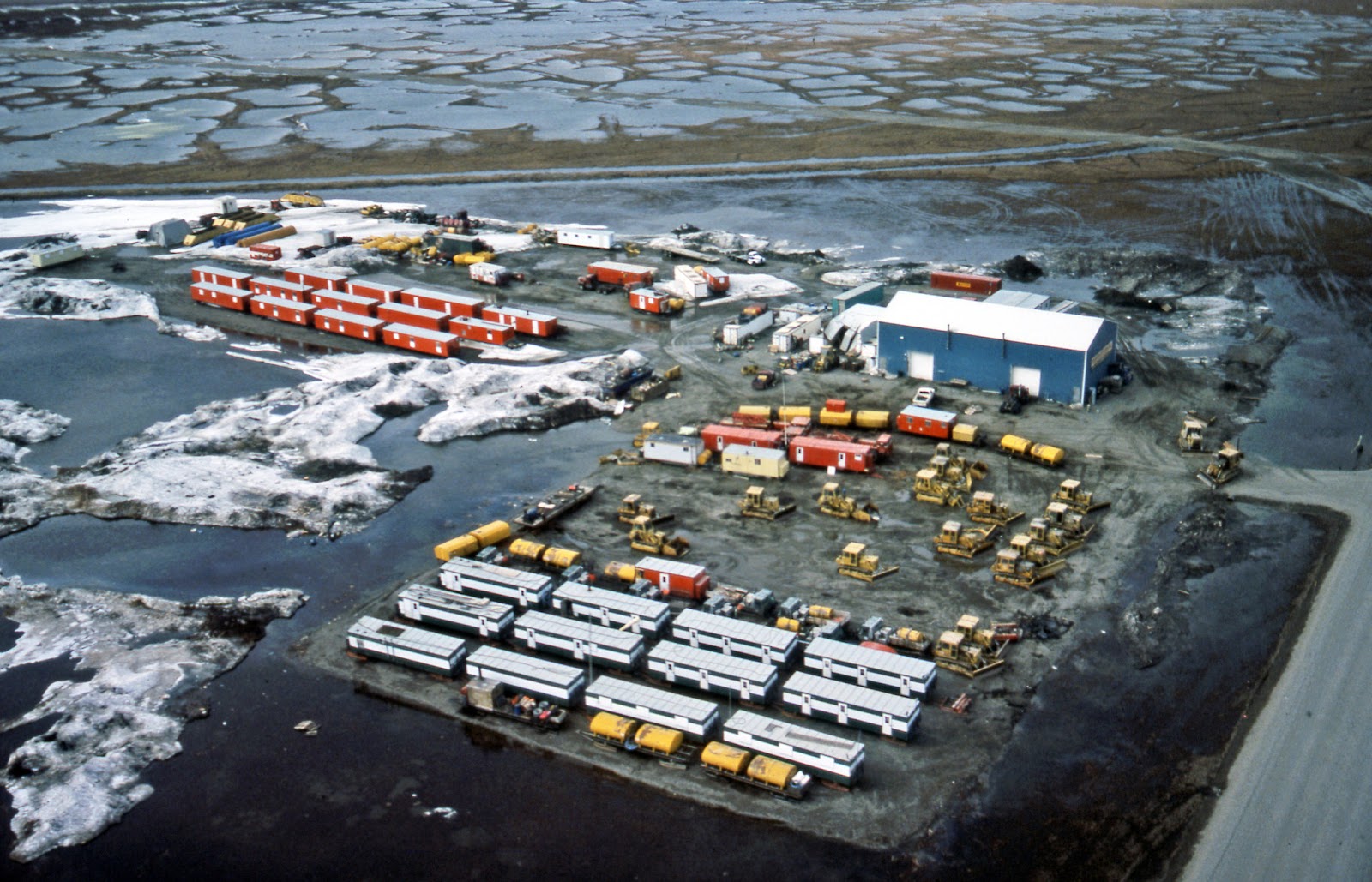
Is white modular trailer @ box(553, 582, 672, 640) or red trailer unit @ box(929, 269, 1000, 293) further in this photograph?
red trailer unit @ box(929, 269, 1000, 293)

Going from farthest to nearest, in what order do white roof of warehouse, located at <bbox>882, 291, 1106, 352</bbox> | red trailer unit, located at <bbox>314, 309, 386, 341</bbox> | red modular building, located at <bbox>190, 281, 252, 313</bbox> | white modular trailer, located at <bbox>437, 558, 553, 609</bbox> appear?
1. red modular building, located at <bbox>190, 281, 252, 313</bbox>
2. red trailer unit, located at <bbox>314, 309, 386, 341</bbox>
3. white roof of warehouse, located at <bbox>882, 291, 1106, 352</bbox>
4. white modular trailer, located at <bbox>437, 558, 553, 609</bbox>

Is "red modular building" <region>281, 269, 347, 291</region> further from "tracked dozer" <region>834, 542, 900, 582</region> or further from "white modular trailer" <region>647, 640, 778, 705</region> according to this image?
"white modular trailer" <region>647, 640, 778, 705</region>

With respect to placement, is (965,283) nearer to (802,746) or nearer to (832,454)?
(832,454)

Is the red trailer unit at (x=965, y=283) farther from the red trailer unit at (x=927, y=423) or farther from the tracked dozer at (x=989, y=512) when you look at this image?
the tracked dozer at (x=989, y=512)

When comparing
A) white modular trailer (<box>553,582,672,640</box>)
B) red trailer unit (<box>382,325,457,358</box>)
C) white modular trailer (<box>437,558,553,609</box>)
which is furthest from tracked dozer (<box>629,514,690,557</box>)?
red trailer unit (<box>382,325,457,358</box>)

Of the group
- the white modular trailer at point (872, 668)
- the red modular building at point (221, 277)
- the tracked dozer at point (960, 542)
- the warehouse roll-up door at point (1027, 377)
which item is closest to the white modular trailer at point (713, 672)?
the white modular trailer at point (872, 668)
